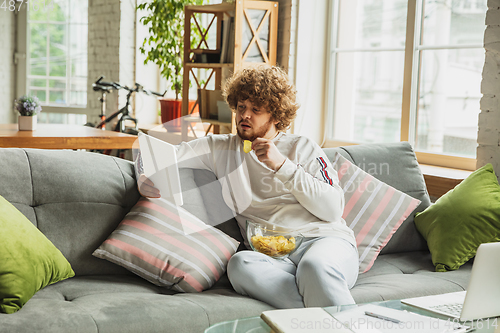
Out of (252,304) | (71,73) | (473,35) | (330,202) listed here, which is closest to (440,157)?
(473,35)

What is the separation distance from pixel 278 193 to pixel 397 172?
2.63 feet

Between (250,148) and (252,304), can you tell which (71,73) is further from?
(252,304)

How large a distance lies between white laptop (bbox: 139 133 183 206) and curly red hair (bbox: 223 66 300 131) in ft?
1.22

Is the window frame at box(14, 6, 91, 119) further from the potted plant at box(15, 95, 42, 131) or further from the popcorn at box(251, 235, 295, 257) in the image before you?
the popcorn at box(251, 235, 295, 257)

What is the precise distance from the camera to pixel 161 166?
195cm

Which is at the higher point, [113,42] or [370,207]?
[113,42]

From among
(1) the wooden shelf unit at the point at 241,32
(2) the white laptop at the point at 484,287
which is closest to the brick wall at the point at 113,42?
(1) the wooden shelf unit at the point at 241,32

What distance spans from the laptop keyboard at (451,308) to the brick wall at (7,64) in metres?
5.96

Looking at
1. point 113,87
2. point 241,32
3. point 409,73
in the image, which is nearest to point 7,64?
point 113,87

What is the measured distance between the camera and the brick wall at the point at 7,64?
20.0 ft

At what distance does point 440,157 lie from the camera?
3086 millimetres

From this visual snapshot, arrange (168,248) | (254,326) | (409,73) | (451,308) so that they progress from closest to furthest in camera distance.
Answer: (254,326)
(451,308)
(168,248)
(409,73)

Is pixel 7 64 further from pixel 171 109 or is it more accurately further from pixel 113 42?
pixel 171 109

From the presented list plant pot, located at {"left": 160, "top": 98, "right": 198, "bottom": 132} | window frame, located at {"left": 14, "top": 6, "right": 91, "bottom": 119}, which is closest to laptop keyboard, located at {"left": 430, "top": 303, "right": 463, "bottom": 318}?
plant pot, located at {"left": 160, "top": 98, "right": 198, "bottom": 132}
